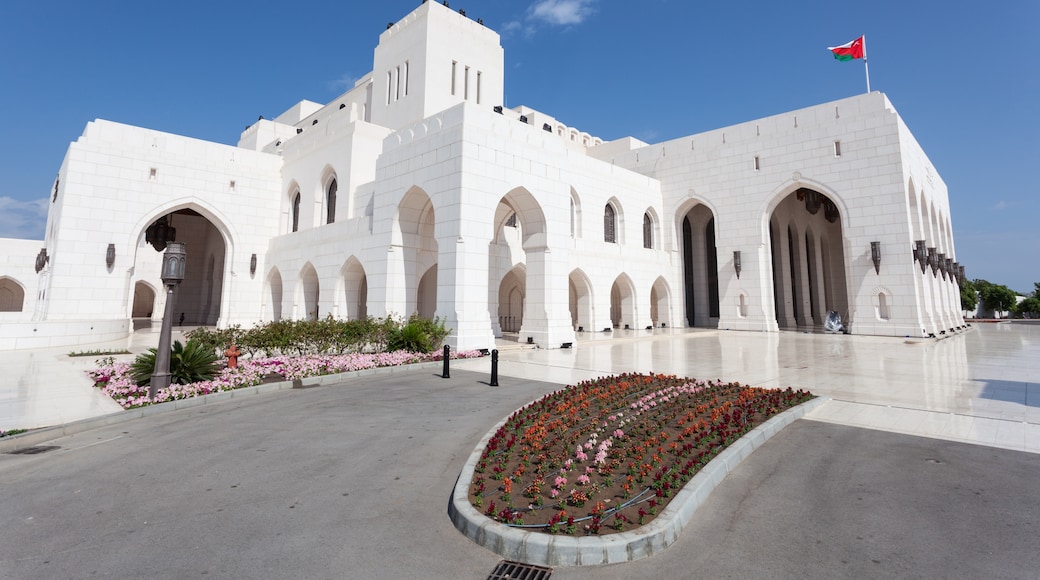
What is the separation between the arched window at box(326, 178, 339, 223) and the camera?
24.8 meters

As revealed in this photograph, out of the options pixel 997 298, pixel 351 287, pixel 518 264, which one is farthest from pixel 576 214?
pixel 997 298

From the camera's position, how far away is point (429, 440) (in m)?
5.61

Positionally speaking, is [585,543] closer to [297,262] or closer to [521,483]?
[521,483]

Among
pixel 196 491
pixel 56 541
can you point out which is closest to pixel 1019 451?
pixel 196 491

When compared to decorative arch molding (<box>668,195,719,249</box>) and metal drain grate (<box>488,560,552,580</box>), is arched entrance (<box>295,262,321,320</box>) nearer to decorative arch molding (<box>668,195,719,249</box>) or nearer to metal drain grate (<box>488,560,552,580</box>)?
decorative arch molding (<box>668,195,719,249</box>)

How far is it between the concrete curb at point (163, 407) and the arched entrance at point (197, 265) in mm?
28937

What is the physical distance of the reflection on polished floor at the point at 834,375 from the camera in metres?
6.25

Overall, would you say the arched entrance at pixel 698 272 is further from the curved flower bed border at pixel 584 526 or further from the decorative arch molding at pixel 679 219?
the curved flower bed border at pixel 584 526

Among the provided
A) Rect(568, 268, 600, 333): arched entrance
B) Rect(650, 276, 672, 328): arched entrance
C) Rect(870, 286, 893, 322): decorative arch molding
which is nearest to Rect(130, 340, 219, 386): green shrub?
Rect(568, 268, 600, 333): arched entrance

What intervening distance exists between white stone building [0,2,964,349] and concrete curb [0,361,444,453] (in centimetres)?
461

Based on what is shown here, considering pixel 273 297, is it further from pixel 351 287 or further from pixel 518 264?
pixel 518 264

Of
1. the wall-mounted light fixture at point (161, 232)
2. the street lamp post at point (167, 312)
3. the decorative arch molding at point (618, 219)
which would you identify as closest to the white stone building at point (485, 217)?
the decorative arch molding at point (618, 219)

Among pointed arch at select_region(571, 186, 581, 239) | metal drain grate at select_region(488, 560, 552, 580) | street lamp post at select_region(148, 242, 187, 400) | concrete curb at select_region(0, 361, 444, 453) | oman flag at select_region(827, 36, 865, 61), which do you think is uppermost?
oman flag at select_region(827, 36, 865, 61)

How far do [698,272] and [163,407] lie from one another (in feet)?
90.9
